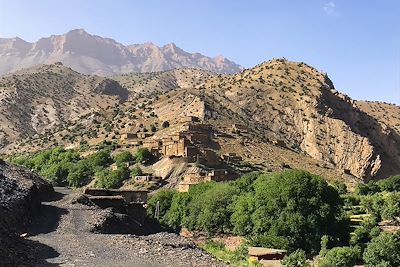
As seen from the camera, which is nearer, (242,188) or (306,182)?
(306,182)

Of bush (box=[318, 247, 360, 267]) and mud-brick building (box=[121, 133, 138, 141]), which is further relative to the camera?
mud-brick building (box=[121, 133, 138, 141])

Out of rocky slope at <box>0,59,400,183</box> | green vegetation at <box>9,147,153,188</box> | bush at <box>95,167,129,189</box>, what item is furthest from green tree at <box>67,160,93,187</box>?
rocky slope at <box>0,59,400,183</box>

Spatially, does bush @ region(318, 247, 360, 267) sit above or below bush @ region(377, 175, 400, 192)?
below

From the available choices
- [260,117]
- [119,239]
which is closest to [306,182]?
[119,239]

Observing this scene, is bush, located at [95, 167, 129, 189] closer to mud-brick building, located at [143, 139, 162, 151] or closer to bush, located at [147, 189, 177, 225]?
mud-brick building, located at [143, 139, 162, 151]

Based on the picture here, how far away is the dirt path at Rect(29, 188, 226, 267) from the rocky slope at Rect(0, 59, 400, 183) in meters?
46.0

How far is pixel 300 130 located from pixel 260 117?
25.1ft

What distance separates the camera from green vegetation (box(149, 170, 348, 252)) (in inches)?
1446

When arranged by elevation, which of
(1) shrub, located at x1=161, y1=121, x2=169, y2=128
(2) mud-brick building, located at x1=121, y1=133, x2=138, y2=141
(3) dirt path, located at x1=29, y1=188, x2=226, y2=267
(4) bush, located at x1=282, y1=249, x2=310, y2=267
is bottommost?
(4) bush, located at x1=282, y1=249, x2=310, y2=267

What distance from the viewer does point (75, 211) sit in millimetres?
28828

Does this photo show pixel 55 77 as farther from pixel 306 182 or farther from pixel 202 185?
pixel 306 182

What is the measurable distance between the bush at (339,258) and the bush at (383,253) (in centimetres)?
97

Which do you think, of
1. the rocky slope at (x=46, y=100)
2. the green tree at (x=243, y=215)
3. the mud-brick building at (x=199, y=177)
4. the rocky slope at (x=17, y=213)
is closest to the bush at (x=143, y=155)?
the mud-brick building at (x=199, y=177)

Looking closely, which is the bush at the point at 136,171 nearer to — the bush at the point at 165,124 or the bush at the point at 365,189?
the bush at the point at 165,124
